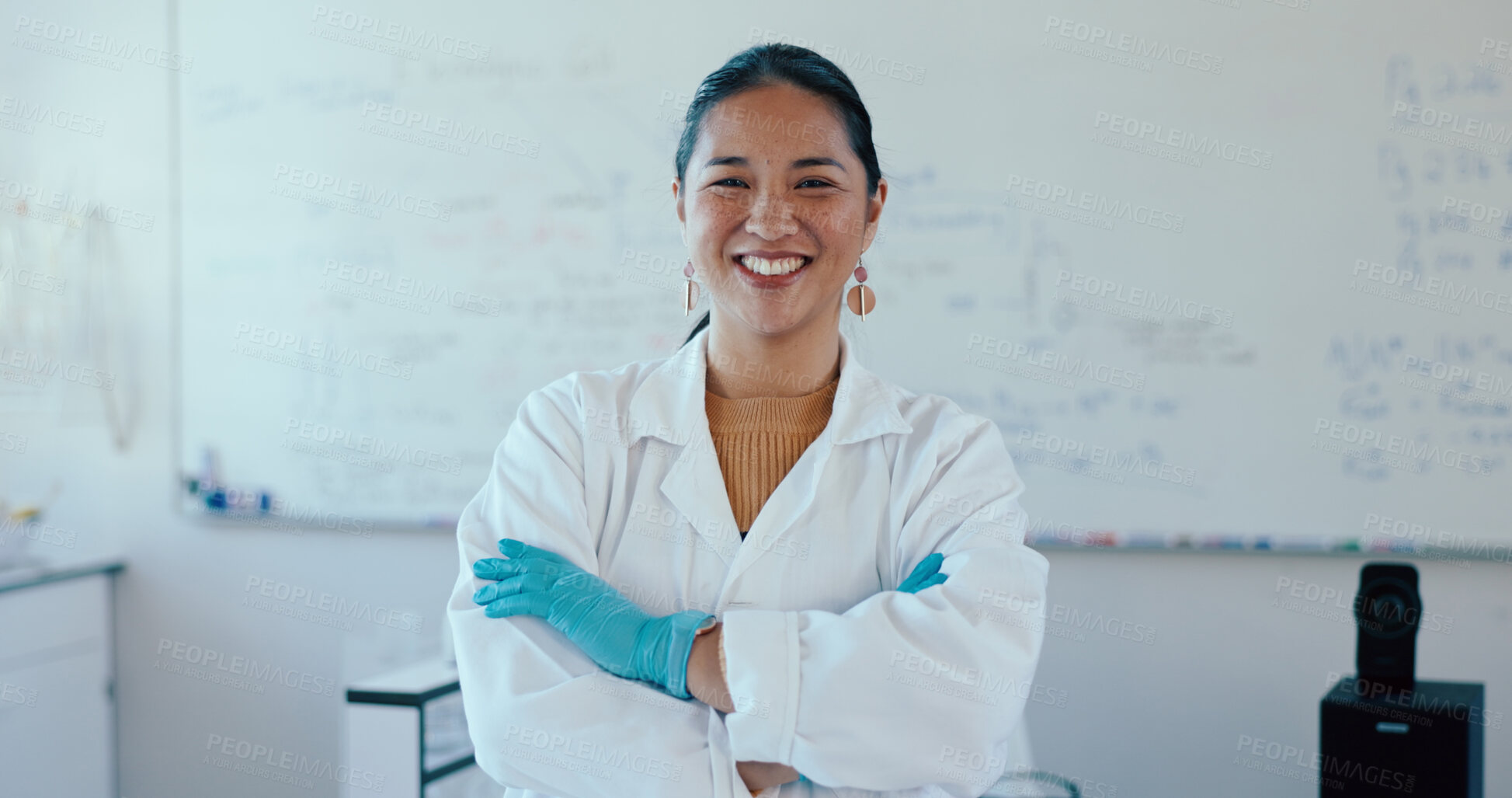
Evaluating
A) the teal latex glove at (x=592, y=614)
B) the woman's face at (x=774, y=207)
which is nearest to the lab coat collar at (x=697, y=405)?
the woman's face at (x=774, y=207)

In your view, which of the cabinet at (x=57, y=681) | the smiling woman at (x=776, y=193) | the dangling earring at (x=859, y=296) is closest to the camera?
the smiling woman at (x=776, y=193)

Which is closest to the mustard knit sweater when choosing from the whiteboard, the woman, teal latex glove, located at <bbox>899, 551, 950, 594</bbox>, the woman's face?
the woman

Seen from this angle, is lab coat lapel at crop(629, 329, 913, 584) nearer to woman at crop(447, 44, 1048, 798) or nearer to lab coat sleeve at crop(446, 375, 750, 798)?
woman at crop(447, 44, 1048, 798)

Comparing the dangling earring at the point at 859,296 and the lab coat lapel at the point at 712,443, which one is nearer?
the lab coat lapel at the point at 712,443

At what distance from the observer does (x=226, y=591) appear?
→ 9.42ft

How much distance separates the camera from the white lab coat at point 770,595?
1.03 meters

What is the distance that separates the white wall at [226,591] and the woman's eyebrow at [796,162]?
1.38 meters

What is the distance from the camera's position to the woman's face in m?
1.23

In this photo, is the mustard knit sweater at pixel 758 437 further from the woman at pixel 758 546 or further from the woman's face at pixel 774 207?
the woman's face at pixel 774 207

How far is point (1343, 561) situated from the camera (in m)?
2.25

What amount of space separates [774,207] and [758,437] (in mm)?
300

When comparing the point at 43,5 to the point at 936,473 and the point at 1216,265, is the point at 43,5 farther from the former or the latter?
the point at 1216,265

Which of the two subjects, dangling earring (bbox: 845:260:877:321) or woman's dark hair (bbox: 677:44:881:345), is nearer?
woman's dark hair (bbox: 677:44:881:345)

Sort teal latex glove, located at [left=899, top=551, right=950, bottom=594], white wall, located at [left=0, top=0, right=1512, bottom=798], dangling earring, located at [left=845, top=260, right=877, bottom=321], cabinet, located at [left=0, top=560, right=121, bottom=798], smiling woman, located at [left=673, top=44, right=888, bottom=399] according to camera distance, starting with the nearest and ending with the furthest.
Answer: teal latex glove, located at [left=899, top=551, right=950, bottom=594] < smiling woman, located at [left=673, top=44, right=888, bottom=399] < dangling earring, located at [left=845, top=260, right=877, bottom=321] < white wall, located at [left=0, top=0, right=1512, bottom=798] < cabinet, located at [left=0, top=560, right=121, bottom=798]
